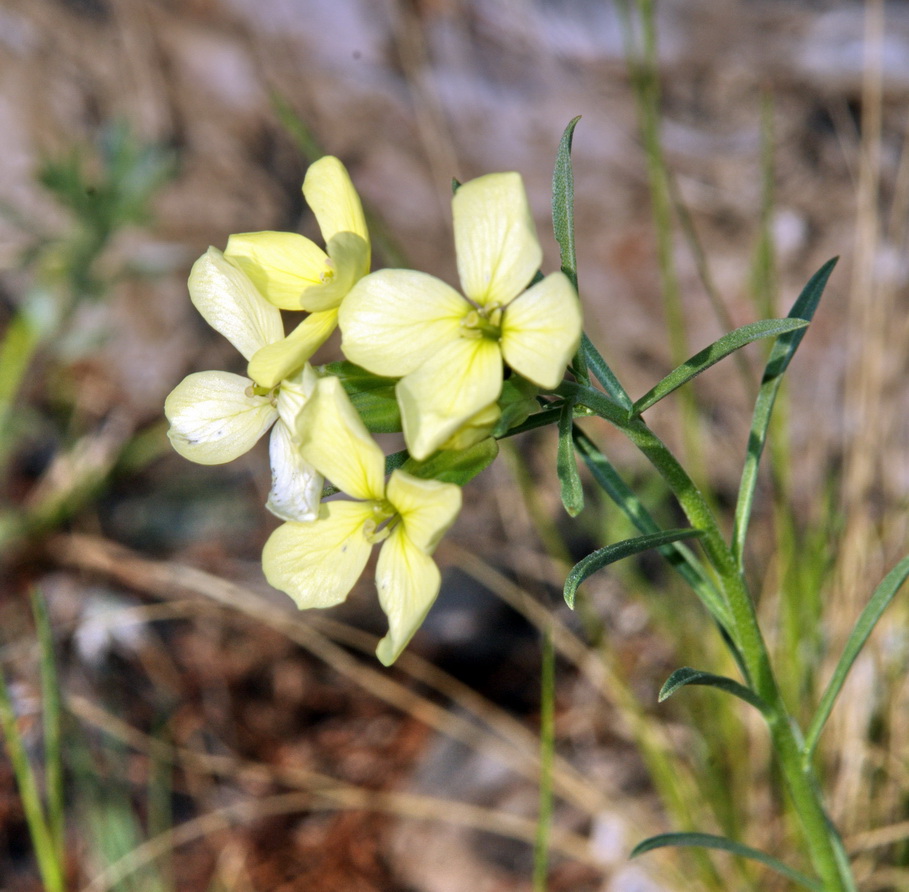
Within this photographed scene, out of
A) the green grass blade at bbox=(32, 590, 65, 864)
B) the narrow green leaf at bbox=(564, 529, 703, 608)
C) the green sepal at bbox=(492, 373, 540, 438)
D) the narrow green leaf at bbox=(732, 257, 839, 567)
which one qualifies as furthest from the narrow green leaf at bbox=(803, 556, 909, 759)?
the green grass blade at bbox=(32, 590, 65, 864)

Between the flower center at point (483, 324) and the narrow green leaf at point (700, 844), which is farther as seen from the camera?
the narrow green leaf at point (700, 844)

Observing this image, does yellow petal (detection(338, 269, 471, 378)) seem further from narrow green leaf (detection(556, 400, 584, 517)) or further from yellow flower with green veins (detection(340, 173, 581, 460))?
narrow green leaf (detection(556, 400, 584, 517))

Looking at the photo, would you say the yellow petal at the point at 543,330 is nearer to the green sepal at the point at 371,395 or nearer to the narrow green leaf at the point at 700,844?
the green sepal at the point at 371,395

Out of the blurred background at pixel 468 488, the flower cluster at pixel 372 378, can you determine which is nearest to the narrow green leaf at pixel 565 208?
the flower cluster at pixel 372 378

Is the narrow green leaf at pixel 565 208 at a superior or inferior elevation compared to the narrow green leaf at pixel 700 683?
superior

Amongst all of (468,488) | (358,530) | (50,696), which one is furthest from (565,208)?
(468,488)

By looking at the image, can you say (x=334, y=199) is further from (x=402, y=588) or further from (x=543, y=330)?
(x=402, y=588)

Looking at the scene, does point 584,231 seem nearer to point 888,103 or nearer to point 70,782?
point 888,103
